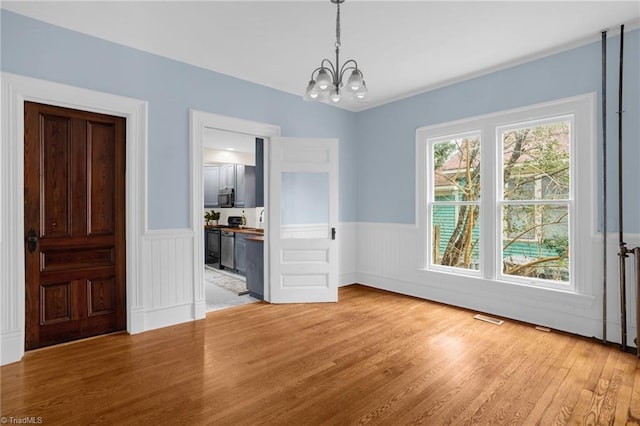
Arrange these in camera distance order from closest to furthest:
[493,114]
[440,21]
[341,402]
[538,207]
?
[341,402] < [440,21] < [538,207] < [493,114]

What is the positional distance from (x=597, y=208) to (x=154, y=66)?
4.57 metres

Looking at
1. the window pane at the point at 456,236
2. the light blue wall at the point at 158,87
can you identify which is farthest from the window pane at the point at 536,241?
the light blue wall at the point at 158,87

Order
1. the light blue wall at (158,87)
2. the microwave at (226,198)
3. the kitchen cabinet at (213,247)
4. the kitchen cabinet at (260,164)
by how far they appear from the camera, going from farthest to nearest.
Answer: the microwave at (226,198) < the kitchen cabinet at (213,247) < the kitchen cabinet at (260,164) < the light blue wall at (158,87)

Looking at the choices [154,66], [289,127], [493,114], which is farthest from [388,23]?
[154,66]

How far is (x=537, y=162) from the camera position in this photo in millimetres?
3736

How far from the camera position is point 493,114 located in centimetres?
397

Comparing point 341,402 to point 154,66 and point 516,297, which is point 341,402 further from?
point 154,66

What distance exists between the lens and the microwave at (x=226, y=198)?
25.1 ft

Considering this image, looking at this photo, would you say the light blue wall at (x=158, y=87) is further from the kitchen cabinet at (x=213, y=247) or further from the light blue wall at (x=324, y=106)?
the kitchen cabinet at (x=213, y=247)

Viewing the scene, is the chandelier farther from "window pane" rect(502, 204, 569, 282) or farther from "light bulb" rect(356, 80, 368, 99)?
"window pane" rect(502, 204, 569, 282)

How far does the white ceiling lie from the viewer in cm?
277

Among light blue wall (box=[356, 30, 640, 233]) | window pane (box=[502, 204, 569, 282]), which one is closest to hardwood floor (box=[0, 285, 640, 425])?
window pane (box=[502, 204, 569, 282])

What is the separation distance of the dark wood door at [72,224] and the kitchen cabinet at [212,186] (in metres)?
4.58

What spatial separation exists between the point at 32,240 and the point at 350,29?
131 inches
